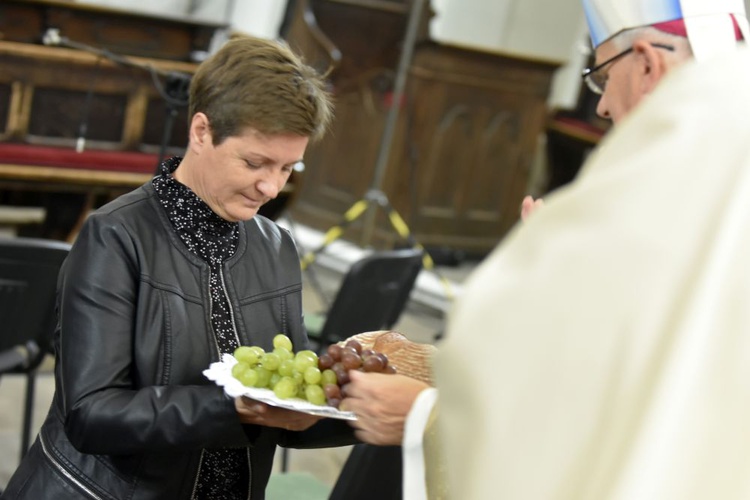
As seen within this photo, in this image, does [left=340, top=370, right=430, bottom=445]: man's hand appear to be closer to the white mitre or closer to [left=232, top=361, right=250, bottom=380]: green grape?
[left=232, top=361, right=250, bottom=380]: green grape

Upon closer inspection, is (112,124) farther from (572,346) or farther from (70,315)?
(572,346)

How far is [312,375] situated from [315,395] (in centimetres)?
4

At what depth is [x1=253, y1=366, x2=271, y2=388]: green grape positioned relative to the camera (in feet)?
6.72

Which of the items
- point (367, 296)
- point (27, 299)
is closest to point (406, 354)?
point (27, 299)

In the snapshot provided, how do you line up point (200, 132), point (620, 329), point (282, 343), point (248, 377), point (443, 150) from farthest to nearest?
1. point (443, 150)
2. point (200, 132)
3. point (282, 343)
4. point (248, 377)
5. point (620, 329)

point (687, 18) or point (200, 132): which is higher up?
point (687, 18)

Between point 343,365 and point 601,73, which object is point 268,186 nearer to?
point 343,365

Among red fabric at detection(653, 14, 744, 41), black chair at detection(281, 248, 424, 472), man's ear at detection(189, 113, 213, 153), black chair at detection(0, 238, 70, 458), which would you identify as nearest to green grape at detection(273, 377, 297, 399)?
man's ear at detection(189, 113, 213, 153)

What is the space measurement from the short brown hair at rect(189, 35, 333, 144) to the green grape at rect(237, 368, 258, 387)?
1.60 feet

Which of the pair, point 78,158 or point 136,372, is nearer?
point 136,372

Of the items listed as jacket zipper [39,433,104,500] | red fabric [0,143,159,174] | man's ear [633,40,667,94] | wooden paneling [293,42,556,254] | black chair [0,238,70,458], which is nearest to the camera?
man's ear [633,40,667,94]

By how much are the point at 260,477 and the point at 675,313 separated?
108 cm

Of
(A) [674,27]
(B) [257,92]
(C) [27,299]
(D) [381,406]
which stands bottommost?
(C) [27,299]

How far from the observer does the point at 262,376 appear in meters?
2.05
